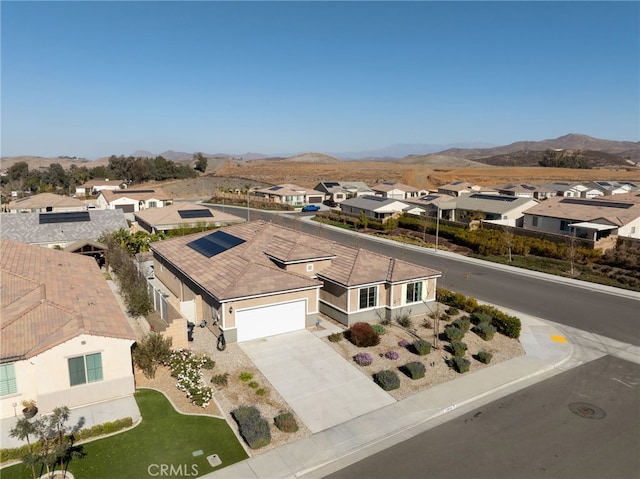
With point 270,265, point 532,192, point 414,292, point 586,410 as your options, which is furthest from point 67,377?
point 532,192

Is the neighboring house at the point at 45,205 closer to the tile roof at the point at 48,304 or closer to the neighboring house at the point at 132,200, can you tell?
the neighboring house at the point at 132,200

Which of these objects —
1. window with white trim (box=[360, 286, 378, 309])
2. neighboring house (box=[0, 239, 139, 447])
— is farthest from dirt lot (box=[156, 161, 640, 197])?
neighboring house (box=[0, 239, 139, 447])

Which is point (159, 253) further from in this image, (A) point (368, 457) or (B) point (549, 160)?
(B) point (549, 160)

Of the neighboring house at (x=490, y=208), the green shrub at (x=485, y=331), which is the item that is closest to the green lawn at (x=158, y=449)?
the green shrub at (x=485, y=331)

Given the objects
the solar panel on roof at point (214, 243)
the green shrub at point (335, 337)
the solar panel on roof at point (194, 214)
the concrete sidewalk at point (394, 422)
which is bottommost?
the concrete sidewalk at point (394, 422)

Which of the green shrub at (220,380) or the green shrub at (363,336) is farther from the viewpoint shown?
the green shrub at (363,336)

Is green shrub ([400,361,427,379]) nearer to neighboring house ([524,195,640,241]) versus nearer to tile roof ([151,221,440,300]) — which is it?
tile roof ([151,221,440,300])
